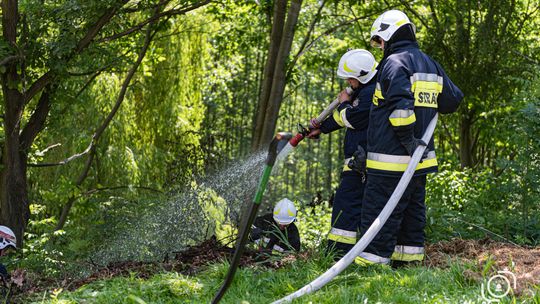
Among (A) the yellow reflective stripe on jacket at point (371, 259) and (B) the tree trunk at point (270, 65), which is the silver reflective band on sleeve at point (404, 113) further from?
(B) the tree trunk at point (270, 65)

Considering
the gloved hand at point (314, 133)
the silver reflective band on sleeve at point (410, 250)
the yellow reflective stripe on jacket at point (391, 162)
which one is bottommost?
the silver reflective band on sleeve at point (410, 250)

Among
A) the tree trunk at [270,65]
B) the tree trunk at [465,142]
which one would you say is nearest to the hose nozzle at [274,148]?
the tree trunk at [270,65]

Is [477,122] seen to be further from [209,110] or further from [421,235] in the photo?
[209,110]

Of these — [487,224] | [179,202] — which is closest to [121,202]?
[179,202]

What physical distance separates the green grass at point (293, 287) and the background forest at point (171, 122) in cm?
190

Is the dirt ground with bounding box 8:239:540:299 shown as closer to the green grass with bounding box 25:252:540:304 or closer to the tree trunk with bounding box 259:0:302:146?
the green grass with bounding box 25:252:540:304

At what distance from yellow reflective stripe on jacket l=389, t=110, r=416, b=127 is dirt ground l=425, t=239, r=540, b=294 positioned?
3.35ft

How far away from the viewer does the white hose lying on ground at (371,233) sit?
474 cm

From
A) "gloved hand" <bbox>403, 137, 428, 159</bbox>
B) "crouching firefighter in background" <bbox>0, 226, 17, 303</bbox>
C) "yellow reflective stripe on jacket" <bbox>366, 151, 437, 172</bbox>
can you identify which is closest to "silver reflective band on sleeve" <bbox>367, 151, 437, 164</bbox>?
"yellow reflective stripe on jacket" <bbox>366, 151, 437, 172</bbox>

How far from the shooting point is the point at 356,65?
6129 millimetres

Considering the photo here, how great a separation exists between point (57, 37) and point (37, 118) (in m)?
1.19

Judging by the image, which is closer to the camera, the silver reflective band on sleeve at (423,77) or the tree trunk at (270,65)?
the silver reflective band on sleeve at (423,77)

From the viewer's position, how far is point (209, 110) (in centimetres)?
2880

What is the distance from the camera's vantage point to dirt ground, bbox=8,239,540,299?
554 cm
